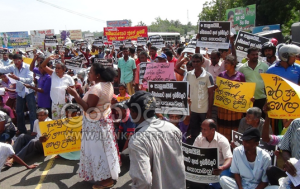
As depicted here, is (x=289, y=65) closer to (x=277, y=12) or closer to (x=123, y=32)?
(x=123, y=32)

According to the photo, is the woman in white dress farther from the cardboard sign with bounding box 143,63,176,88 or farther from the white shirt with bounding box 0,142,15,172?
the cardboard sign with bounding box 143,63,176,88

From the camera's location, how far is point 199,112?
16.5 feet

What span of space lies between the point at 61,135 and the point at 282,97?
371 cm

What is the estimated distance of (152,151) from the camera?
236 centimetres

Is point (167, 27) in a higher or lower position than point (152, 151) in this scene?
higher

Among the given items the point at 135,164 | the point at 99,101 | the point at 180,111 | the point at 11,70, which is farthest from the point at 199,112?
the point at 11,70

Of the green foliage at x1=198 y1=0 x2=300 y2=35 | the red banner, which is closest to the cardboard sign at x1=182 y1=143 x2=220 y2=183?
the red banner

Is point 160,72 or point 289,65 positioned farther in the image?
point 160,72

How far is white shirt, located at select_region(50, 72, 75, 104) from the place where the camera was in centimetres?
565

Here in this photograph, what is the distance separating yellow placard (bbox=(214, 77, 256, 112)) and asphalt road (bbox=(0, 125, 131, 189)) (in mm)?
2140

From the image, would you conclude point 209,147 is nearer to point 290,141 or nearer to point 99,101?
point 290,141

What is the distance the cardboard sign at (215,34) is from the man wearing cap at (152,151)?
154 inches

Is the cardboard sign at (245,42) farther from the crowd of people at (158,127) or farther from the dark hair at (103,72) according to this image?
the dark hair at (103,72)

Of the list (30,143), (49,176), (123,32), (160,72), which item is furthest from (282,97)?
(123,32)
